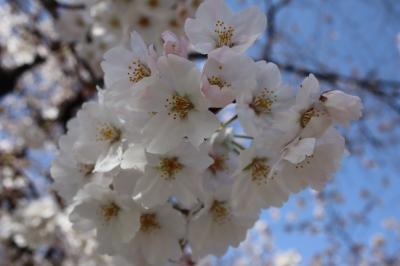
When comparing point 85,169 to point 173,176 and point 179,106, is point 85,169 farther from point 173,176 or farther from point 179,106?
point 179,106

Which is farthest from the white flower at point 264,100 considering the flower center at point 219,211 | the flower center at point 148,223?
the flower center at point 148,223

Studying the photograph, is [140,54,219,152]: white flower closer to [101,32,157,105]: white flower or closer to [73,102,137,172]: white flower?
[101,32,157,105]: white flower

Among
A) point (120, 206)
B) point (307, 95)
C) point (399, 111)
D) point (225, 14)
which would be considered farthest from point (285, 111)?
point (399, 111)

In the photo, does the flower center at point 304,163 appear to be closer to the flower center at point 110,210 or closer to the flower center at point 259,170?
the flower center at point 259,170

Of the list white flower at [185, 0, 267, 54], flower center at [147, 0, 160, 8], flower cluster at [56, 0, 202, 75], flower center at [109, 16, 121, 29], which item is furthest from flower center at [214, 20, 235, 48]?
flower center at [109, 16, 121, 29]

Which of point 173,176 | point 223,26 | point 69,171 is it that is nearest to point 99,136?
point 69,171
